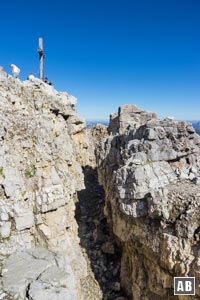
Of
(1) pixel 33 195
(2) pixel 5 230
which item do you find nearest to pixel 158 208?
(1) pixel 33 195

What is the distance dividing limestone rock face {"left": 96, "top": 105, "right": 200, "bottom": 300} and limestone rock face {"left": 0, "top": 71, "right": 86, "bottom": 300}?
4853 millimetres

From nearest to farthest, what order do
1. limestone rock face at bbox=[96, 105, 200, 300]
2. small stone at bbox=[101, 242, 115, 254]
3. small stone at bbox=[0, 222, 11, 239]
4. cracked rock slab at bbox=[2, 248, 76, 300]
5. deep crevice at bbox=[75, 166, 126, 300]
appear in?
cracked rock slab at bbox=[2, 248, 76, 300], small stone at bbox=[0, 222, 11, 239], limestone rock face at bbox=[96, 105, 200, 300], deep crevice at bbox=[75, 166, 126, 300], small stone at bbox=[101, 242, 115, 254]

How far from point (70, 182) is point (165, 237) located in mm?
10806

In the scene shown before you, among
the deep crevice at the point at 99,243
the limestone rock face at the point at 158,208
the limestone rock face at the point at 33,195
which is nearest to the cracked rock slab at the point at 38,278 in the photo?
the limestone rock face at the point at 33,195

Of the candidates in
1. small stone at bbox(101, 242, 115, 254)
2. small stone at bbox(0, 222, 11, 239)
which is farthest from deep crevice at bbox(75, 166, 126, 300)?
small stone at bbox(0, 222, 11, 239)

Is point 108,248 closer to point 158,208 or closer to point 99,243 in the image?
point 99,243

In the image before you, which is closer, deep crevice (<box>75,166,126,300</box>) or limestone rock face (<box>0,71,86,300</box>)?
limestone rock face (<box>0,71,86,300</box>)

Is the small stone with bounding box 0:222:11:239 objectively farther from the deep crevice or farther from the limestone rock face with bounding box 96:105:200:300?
the deep crevice

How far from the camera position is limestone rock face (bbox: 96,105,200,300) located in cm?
1703

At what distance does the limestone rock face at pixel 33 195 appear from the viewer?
39.6ft

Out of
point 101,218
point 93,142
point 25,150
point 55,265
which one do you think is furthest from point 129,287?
point 93,142

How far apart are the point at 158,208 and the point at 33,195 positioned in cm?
937

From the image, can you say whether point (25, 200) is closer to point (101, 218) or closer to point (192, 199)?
point (192, 199)

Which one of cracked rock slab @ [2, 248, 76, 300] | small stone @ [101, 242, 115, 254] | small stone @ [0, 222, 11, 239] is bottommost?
small stone @ [101, 242, 115, 254]
